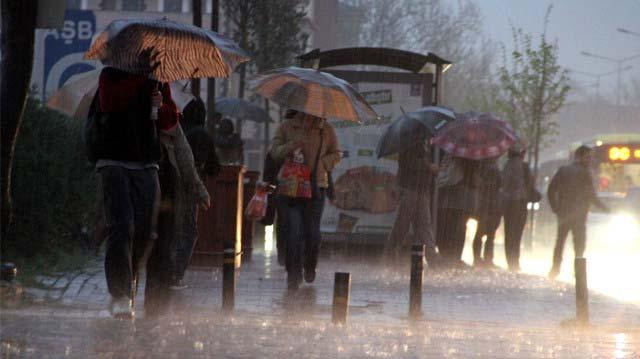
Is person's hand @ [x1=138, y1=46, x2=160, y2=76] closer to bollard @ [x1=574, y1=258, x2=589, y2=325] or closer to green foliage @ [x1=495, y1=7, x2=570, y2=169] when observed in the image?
bollard @ [x1=574, y1=258, x2=589, y2=325]

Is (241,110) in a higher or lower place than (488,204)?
higher

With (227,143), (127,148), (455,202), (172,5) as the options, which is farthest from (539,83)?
(172,5)

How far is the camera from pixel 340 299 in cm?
936

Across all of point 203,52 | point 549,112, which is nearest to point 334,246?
point 203,52

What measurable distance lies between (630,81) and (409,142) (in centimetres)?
14513

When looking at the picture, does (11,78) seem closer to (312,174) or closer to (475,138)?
(312,174)

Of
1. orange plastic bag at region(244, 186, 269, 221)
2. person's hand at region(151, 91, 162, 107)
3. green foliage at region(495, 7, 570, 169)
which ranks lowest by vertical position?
orange plastic bag at region(244, 186, 269, 221)

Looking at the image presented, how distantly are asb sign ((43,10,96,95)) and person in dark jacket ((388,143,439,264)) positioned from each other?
4.14 meters

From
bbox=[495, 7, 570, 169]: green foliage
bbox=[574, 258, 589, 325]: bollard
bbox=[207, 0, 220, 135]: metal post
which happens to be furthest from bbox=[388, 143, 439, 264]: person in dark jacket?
bbox=[495, 7, 570, 169]: green foliage

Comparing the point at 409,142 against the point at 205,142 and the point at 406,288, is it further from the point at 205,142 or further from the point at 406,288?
the point at 205,142

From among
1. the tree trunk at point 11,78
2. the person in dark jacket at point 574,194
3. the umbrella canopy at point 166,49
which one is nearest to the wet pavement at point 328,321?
the tree trunk at point 11,78

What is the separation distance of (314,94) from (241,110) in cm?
1301

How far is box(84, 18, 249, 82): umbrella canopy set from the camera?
8359 millimetres

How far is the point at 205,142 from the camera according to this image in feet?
36.6
